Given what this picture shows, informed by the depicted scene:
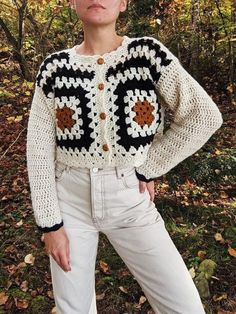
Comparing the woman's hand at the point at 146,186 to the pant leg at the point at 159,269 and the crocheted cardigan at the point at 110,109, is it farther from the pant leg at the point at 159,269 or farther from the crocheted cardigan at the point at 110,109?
the pant leg at the point at 159,269

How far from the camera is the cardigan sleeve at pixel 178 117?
70.3 inches

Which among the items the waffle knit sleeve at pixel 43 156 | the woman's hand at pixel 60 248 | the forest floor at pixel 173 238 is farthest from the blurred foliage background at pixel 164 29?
the woman's hand at pixel 60 248

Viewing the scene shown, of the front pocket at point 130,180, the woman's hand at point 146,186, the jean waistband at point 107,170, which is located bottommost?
the woman's hand at point 146,186

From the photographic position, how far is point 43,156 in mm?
1950

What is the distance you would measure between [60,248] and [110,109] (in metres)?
0.63

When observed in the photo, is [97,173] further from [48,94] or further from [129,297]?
[129,297]

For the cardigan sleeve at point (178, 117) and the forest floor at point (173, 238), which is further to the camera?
the forest floor at point (173, 238)

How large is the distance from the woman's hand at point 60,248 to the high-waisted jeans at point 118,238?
0.08 feet

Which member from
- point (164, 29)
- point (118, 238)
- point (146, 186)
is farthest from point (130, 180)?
point (164, 29)

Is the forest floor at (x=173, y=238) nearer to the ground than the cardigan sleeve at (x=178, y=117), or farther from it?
nearer to the ground

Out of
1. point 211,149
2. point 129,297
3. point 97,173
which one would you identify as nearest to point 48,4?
point 211,149

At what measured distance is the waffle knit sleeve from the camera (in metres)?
1.90

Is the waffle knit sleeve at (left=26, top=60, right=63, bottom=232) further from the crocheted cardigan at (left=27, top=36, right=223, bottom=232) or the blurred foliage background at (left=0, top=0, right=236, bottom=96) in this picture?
the blurred foliage background at (left=0, top=0, right=236, bottom=96)

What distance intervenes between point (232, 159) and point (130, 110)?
2.58 meters
